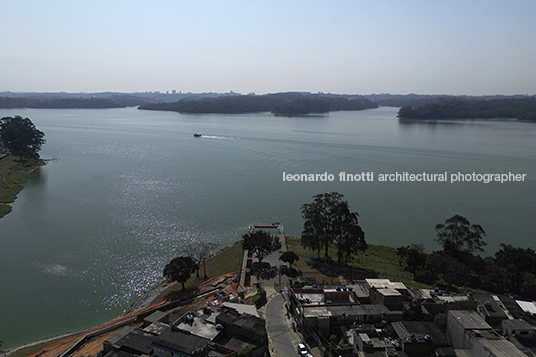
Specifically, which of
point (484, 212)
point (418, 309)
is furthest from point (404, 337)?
point (484, 212)

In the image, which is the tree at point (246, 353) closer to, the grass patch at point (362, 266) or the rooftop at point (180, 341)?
the rooftop at point (180, 341)

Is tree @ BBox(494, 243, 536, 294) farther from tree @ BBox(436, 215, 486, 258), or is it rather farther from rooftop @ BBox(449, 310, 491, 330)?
rooftop @ BBox(449, 310, 491, 330)

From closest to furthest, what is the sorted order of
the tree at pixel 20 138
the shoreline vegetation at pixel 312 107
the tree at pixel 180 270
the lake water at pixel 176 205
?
the tree at pixel 180 270 < the lake water at pixel 176 205 < the tree at pixel 20 138 < the shoreline vegetation at pixel 312 107

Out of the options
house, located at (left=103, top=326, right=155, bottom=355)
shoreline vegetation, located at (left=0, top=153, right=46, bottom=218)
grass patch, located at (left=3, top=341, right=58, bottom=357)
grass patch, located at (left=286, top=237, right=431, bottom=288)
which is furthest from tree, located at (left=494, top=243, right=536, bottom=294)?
shoreline vegetation, located at (left=0, top=153, right=46, bottom=218)

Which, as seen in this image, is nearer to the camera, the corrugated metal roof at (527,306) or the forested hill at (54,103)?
the corrugated metal roof at (527,306)

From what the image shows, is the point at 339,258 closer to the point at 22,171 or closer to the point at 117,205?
the point at 117,205

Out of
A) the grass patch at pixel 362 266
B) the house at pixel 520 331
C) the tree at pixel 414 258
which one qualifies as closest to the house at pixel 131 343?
the grass patch at pixel 362 266

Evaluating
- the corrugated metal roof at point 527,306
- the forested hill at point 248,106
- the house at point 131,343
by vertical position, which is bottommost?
the house at point 131,343
